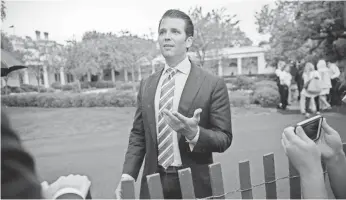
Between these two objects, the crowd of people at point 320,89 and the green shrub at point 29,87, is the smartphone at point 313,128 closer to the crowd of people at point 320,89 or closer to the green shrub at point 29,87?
the crowd of people at point 320,89

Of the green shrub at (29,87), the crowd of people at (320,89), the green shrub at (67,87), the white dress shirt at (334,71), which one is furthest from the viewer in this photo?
the green shrub at (67,87)

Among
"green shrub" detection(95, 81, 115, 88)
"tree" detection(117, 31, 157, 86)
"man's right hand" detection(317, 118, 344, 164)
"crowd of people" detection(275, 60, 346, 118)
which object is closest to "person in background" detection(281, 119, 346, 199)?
"man's right hand" detection(317, 118, 344, 164)

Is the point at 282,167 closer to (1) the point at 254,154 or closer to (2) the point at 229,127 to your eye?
(1) the point at 254,154

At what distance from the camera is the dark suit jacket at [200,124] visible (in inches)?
51.4

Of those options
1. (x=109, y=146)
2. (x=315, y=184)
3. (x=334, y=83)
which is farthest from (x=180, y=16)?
(x=334, y=83)

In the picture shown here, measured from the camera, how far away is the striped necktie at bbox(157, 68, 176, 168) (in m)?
1.35

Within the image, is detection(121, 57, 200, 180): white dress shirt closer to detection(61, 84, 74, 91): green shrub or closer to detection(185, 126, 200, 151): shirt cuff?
detection(185, 126, 200, 151): shirt cuff

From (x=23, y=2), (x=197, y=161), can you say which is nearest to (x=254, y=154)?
(x=197, y=161)

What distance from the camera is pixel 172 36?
4.47 ft

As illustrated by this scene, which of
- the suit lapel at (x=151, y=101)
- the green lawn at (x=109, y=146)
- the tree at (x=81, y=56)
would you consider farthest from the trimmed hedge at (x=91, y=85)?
the suit lapel at (x=151, y=101)

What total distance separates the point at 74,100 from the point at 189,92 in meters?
11.9

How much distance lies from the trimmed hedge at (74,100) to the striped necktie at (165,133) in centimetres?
995

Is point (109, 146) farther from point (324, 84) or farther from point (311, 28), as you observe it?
point (311, 28)

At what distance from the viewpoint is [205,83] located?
135cm
